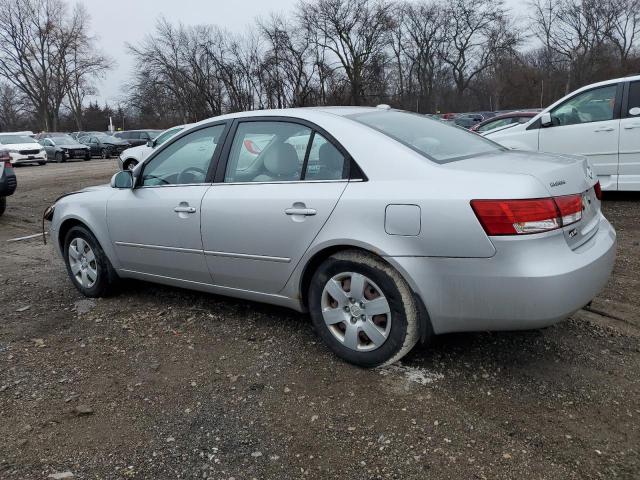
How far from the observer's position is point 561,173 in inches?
111

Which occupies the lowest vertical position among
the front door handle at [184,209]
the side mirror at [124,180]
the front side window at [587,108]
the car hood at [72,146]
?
the front door handle at [184,209]

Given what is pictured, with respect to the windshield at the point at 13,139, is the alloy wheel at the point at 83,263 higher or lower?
lower

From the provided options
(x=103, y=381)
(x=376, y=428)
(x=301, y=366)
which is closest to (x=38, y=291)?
(x=103, y=381)

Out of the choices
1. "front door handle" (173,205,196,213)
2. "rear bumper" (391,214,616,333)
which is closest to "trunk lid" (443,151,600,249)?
"rear bumper" (391,214,616,333)

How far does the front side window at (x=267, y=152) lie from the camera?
3.37 m

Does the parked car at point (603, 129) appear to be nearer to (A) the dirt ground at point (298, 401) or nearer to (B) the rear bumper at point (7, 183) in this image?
(A) the dirt ground at point (298, 401)

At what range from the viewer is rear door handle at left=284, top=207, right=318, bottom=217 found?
310cm

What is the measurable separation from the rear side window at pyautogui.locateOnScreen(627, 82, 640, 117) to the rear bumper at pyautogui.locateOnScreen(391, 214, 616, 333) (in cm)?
527

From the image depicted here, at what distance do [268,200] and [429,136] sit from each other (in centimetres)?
109

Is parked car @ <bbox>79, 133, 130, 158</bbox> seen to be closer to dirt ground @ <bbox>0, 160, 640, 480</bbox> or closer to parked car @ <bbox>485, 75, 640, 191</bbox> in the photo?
parked car @ <bbox>485, 75, 640, 191</bbox>

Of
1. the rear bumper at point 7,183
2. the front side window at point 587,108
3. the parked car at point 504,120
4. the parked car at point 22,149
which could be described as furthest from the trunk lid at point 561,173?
the parked car at point 22,149

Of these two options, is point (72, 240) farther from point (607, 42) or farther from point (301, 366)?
point (607, 42)

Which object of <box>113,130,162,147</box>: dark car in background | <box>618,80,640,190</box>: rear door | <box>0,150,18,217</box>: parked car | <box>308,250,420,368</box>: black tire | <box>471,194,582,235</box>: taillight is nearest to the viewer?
<box>471,194,582,235</box>: taillight

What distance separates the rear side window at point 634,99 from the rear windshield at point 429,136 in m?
4.50
